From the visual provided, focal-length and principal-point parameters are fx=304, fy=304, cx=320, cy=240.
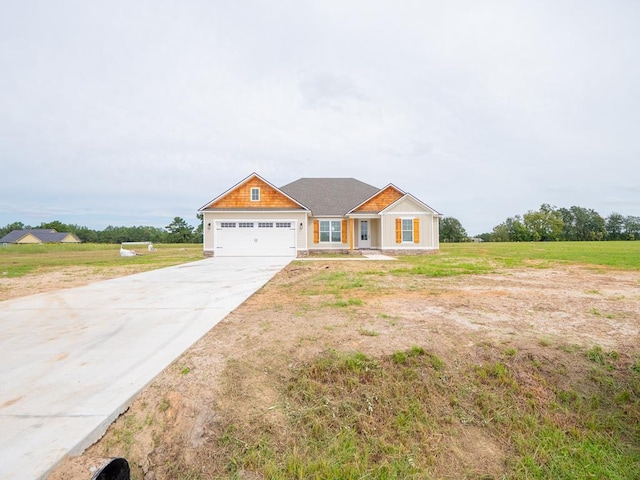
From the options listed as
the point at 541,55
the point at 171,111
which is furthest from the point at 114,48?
the point at 541,55

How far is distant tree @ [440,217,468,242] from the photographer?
52.4 m

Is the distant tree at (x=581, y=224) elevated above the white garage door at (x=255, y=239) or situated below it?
→ above

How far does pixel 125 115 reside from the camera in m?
20.0

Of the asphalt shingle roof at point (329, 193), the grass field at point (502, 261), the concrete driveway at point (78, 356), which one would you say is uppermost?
the asphalt shingle roof at point (329, 193)

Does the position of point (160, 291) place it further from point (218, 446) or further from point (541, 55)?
point (541, 55)

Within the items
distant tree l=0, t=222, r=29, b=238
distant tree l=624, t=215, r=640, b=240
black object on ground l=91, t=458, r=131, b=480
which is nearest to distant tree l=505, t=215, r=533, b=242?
distant tree l=624, t=215, r=640, b=240

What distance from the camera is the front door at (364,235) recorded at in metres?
22.5

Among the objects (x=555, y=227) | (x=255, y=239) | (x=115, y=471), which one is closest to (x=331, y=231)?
(x=255, y=239)

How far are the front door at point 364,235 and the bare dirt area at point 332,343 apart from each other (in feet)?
47.6

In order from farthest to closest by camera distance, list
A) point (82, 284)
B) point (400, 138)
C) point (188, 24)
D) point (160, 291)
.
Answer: point (400, 138), point (188, 24), point (82, 284), point (160, 291)

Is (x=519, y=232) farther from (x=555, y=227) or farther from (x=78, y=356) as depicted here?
(x=78, y=356)

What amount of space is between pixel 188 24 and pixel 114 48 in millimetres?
3742

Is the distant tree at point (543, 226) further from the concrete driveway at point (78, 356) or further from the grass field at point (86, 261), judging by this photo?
the concrete driveway at point (78, 356)

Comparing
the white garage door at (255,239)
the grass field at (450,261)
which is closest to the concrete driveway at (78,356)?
the grass field at (450,261)
